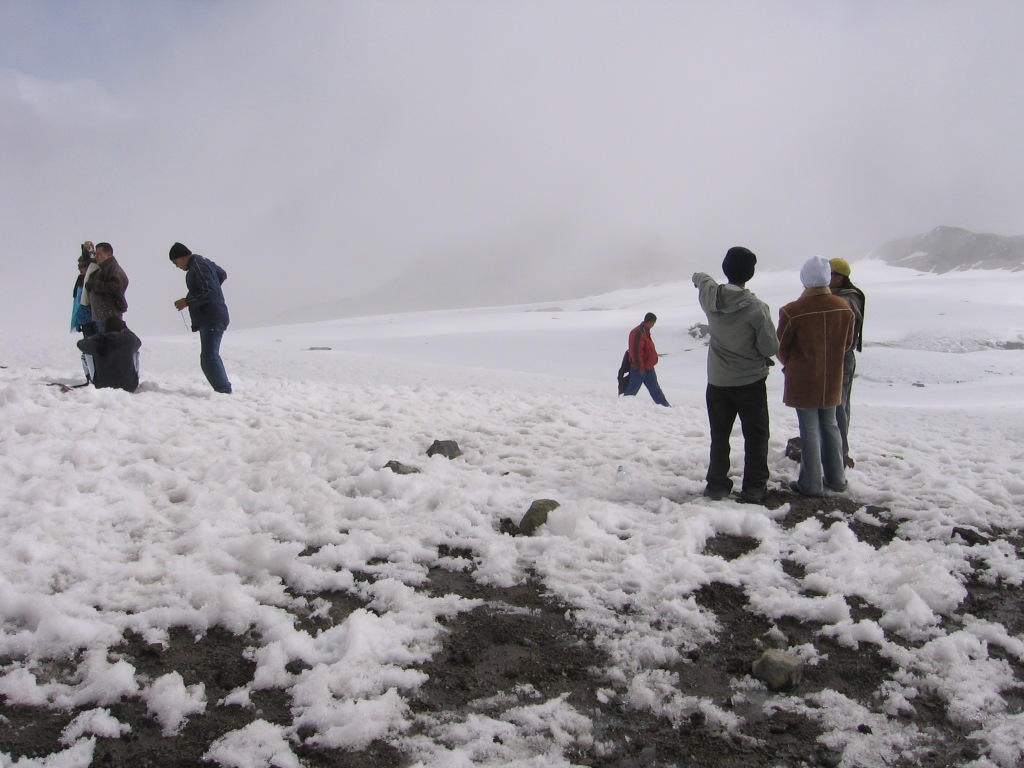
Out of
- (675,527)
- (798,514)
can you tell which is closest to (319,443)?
(675,527)

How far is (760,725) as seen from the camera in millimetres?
3111

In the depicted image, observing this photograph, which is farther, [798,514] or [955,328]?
[955,328]

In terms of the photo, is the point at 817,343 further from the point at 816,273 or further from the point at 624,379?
the point at 624,379

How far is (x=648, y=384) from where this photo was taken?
13.3 metres

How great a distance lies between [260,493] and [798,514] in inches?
184

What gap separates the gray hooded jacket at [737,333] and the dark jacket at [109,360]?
25.9ft

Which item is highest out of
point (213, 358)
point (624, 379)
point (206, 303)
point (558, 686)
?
point (206, 303)

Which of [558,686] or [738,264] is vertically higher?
[738,264]

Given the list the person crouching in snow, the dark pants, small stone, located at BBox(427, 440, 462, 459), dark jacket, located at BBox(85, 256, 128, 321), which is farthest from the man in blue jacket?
the dark pants

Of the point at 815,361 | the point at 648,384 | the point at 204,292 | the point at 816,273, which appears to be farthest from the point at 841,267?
the point at 204,292

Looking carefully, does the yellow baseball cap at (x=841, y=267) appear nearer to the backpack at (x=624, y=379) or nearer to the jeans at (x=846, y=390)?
the jeans at (x=846, y=390)

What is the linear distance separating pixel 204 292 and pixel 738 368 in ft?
24.1

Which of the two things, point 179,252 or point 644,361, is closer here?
point 179,252

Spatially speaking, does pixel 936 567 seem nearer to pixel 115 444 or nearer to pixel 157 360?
pixel 115 444
